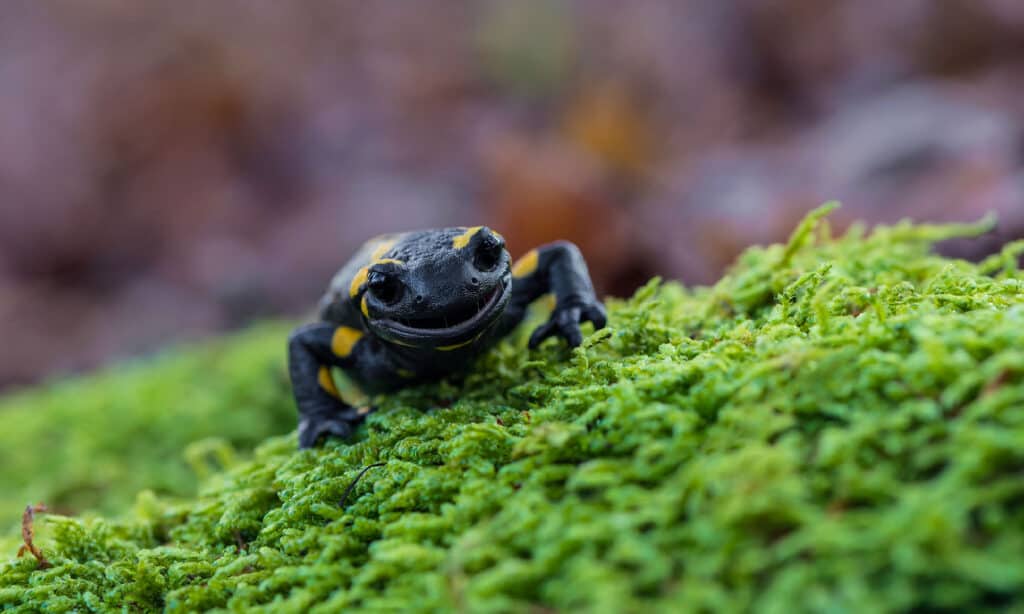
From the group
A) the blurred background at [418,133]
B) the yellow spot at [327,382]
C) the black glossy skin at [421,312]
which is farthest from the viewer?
the blurred background at [418,133]

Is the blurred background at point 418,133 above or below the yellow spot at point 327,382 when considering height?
above

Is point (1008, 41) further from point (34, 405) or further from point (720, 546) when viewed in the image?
point (34, 405)

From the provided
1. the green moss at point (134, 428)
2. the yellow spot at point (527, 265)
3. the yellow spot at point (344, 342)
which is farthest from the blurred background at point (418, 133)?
the yellow spot at point (344, 342)

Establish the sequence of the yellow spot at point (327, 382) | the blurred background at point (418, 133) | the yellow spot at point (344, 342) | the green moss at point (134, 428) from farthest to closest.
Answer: the blurred background at point (418, 133) → the green moss at point (134, 428) → the yellow spot at point (344, 342) → the yellow spot at point (327, 382)

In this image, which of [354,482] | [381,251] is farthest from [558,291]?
[354,482]

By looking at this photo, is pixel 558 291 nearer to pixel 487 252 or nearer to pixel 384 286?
pixel 487 252

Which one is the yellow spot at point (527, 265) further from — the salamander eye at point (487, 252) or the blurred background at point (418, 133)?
the blurred background at point (418, 133)

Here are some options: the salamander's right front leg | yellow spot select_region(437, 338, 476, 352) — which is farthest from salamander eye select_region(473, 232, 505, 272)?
the salamander's right front leg

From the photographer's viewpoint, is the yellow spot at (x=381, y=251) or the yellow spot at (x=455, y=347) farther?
the yellow spot at (x=381, y=251)
